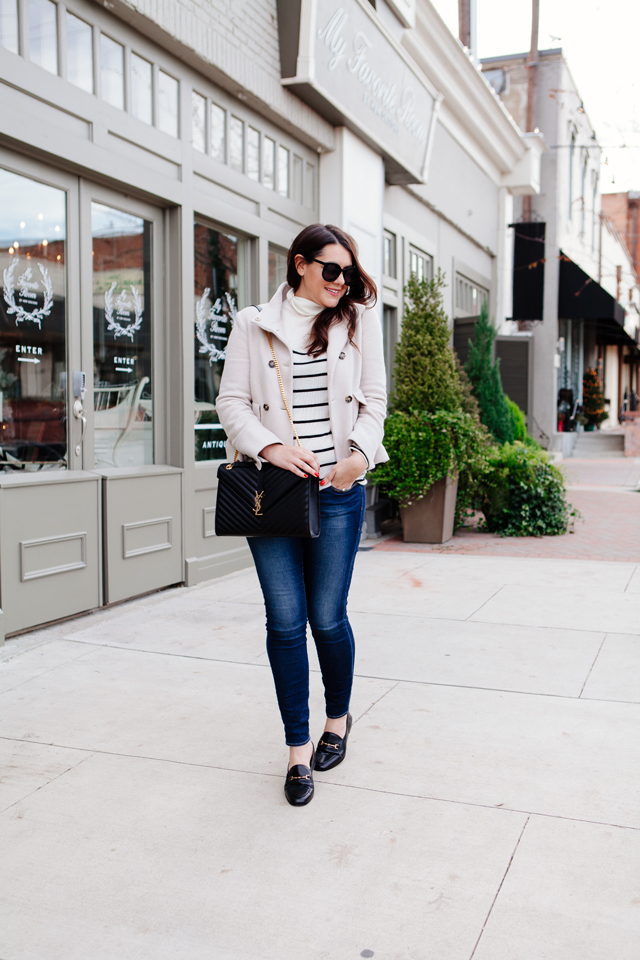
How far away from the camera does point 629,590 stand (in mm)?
6211

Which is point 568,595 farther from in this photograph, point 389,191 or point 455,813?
point 389,191

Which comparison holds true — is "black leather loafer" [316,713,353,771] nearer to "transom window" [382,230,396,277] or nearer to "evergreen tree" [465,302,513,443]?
"transom window" [382,230,396,277]

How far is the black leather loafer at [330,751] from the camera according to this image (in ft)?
10.3

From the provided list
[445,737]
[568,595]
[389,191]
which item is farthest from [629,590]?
[389,191]

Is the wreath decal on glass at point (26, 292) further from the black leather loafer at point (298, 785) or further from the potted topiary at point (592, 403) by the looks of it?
the potted topiary at point (592, 403)

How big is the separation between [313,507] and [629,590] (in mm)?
4160

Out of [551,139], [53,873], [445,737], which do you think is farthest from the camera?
[551,139]

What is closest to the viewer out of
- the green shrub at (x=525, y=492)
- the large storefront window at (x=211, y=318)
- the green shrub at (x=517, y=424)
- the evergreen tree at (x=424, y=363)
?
the large storefront window at (x=211, y=318)

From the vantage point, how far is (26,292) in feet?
16.5

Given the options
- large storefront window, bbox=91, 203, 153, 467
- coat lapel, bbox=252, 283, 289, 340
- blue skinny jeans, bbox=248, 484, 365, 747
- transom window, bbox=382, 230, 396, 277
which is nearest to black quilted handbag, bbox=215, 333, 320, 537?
blue skinny jeans, bbox=248, 484, 365, 747

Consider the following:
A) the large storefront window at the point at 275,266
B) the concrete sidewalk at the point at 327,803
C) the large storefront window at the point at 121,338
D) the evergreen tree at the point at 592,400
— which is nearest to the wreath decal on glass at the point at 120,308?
the large storefront window at the point at 121,338

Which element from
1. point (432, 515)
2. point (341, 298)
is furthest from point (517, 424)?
point (341, 298)

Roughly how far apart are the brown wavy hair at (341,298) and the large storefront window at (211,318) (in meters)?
3.67

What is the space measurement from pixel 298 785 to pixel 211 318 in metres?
4.62
